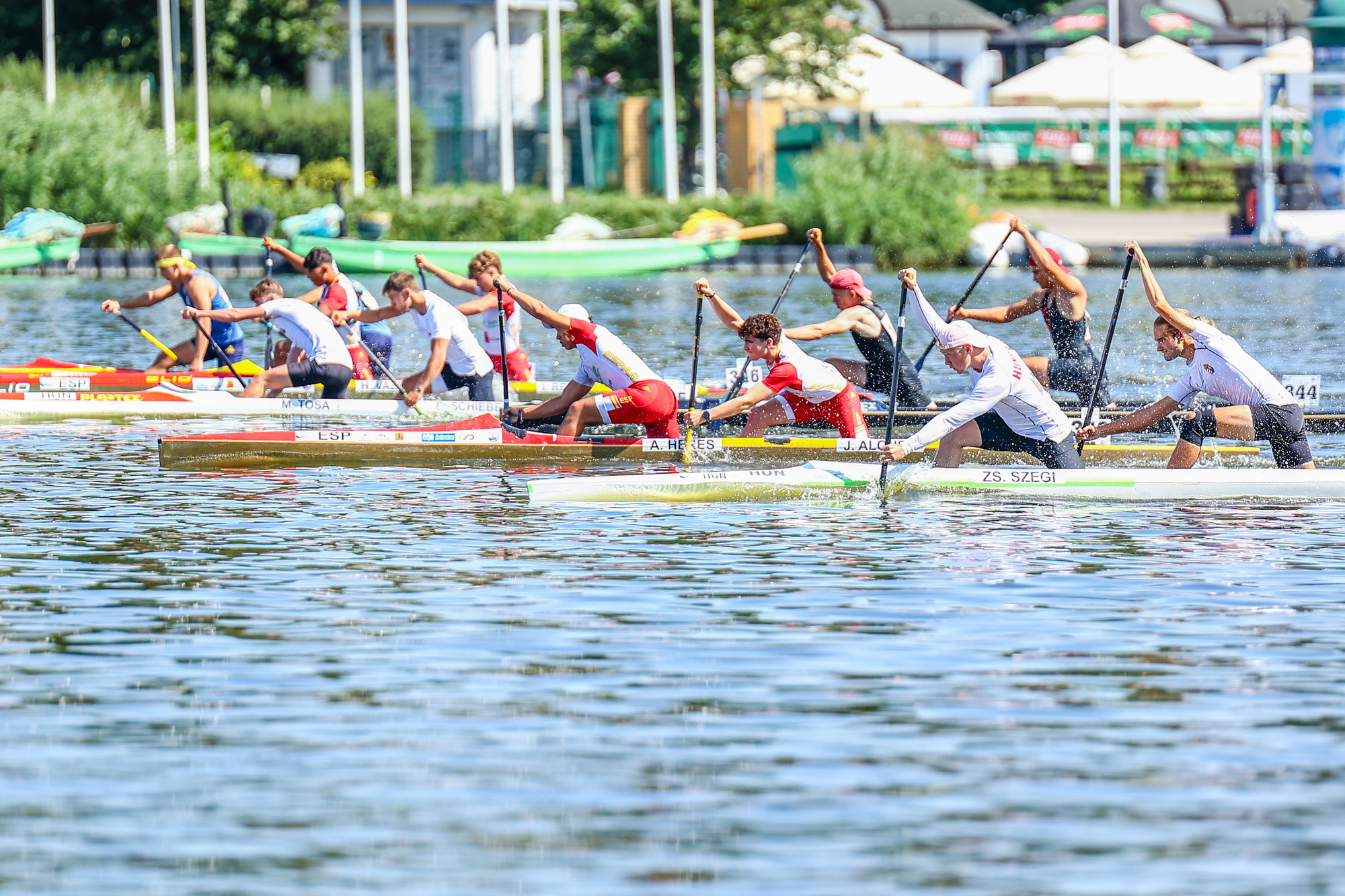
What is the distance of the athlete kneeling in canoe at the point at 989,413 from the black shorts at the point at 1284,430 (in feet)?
4.90

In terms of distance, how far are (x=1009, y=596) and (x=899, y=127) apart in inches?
1767

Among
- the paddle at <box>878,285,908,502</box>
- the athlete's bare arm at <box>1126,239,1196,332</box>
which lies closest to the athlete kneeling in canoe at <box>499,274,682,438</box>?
the paddle at <box>878,285,908,502</box>

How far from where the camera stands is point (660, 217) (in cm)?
5638

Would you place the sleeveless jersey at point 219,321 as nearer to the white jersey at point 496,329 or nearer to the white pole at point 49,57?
the white jersey at point 496,329

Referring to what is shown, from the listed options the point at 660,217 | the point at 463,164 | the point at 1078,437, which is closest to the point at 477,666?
the point at 1078,437

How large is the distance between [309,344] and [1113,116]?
43.7m

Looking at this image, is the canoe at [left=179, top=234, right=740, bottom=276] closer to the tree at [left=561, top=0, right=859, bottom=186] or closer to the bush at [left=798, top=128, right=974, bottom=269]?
the bush at [left=798, top=128, right=974, bottom=269]

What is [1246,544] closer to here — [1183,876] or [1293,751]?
[1293,751]

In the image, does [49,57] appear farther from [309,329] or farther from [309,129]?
[309,329]

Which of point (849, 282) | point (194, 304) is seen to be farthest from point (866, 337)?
point (194, 304)

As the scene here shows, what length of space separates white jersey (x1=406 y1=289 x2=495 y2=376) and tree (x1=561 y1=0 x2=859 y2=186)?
40.3 m

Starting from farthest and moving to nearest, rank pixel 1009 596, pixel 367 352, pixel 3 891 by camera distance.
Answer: pixel 367 352 < pixel 1009 596 < pixel 3 891

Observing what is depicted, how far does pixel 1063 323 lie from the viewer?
71.5 ft

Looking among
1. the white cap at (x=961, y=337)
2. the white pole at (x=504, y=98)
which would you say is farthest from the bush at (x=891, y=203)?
the white cap at (x=961, y=337)
